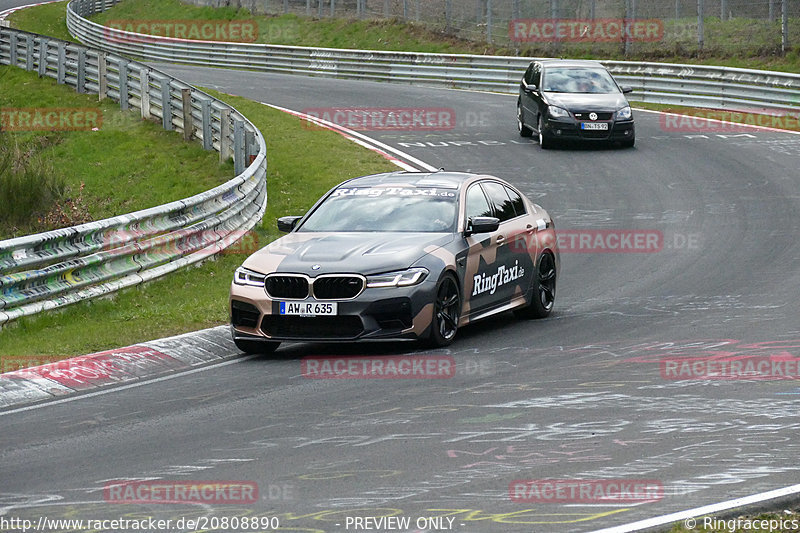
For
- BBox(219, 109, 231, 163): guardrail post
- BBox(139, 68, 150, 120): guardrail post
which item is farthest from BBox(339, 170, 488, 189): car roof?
BBox(139, 68, 150, 120): guardrail post

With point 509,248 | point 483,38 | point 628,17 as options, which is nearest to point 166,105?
point 509,248

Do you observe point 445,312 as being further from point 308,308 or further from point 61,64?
point 61,64

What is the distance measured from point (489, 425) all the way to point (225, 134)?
54.1 feet

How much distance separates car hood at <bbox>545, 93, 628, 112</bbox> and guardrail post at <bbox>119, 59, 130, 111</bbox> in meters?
9.38

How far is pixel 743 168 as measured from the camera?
81.4ft

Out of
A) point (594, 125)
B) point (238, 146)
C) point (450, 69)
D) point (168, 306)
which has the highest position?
point (238, 146)

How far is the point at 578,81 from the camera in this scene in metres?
28.5

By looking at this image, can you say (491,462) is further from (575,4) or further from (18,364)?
(575,4)

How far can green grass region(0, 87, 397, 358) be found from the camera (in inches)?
486

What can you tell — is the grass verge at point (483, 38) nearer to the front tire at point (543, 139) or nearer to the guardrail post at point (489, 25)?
the guardrail post at point (489, 25)

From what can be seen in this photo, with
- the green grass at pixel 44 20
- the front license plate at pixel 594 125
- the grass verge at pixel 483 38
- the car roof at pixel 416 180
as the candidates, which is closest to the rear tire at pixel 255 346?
the car roof at pixel 416 180

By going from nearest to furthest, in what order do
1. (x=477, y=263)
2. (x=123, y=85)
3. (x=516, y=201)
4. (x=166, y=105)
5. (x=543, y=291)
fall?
(x=477, y=263) < (x=543, y=291) < (x=516, y=201) < (x=166, y=105) < (x=123, y=85)

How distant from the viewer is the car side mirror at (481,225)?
40.4ft

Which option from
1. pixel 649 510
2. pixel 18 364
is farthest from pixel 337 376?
pixel 649 510
